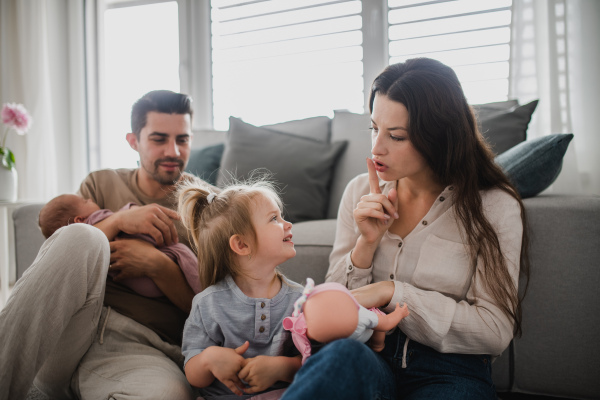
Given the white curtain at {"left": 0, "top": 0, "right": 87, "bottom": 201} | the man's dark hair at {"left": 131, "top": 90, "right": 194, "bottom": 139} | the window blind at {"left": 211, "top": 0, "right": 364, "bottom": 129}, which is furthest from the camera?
the white curtain at {"left": 0, "top": 0, "right": 87, "bottom": 201}

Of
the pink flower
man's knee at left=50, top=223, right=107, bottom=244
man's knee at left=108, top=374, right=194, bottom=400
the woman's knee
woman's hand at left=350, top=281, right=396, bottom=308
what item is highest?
the pink flower

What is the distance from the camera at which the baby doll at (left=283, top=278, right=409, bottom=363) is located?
849 mm

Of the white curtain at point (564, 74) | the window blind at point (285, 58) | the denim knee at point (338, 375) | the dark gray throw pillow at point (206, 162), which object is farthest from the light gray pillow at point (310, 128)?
the denim knee at point (338, 375)

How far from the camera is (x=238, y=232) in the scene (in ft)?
3.56

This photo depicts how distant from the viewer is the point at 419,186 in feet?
4.16

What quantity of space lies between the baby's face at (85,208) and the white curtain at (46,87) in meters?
2.08

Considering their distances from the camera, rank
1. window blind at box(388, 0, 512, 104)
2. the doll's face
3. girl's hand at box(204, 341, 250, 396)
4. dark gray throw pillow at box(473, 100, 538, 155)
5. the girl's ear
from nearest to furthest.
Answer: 1. the doll's face
2. girl's hand at box(204, 341, 250, 396)
3. the girl's ear
4. dark gray throw pillow at box(473, 100, 538, 155)
5. window blind at box(388, 0, 512, 104)

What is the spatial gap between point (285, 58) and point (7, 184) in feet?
6.05

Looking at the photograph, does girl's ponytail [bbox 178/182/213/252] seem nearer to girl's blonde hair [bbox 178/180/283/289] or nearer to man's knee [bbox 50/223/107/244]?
girl's blonde hair [bbox 178/180/283/289]

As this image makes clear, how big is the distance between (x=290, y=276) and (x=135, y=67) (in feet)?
8.68

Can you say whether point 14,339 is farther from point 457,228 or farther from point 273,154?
point 273,154

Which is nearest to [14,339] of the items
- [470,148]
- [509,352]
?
[470,148]

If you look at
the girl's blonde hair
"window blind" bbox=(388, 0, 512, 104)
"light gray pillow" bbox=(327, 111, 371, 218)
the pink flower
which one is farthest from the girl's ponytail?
"window blind" bbox=(388, 0, 512, 104)

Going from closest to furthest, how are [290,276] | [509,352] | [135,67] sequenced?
[509,352] → [290,276] → [135,67]
